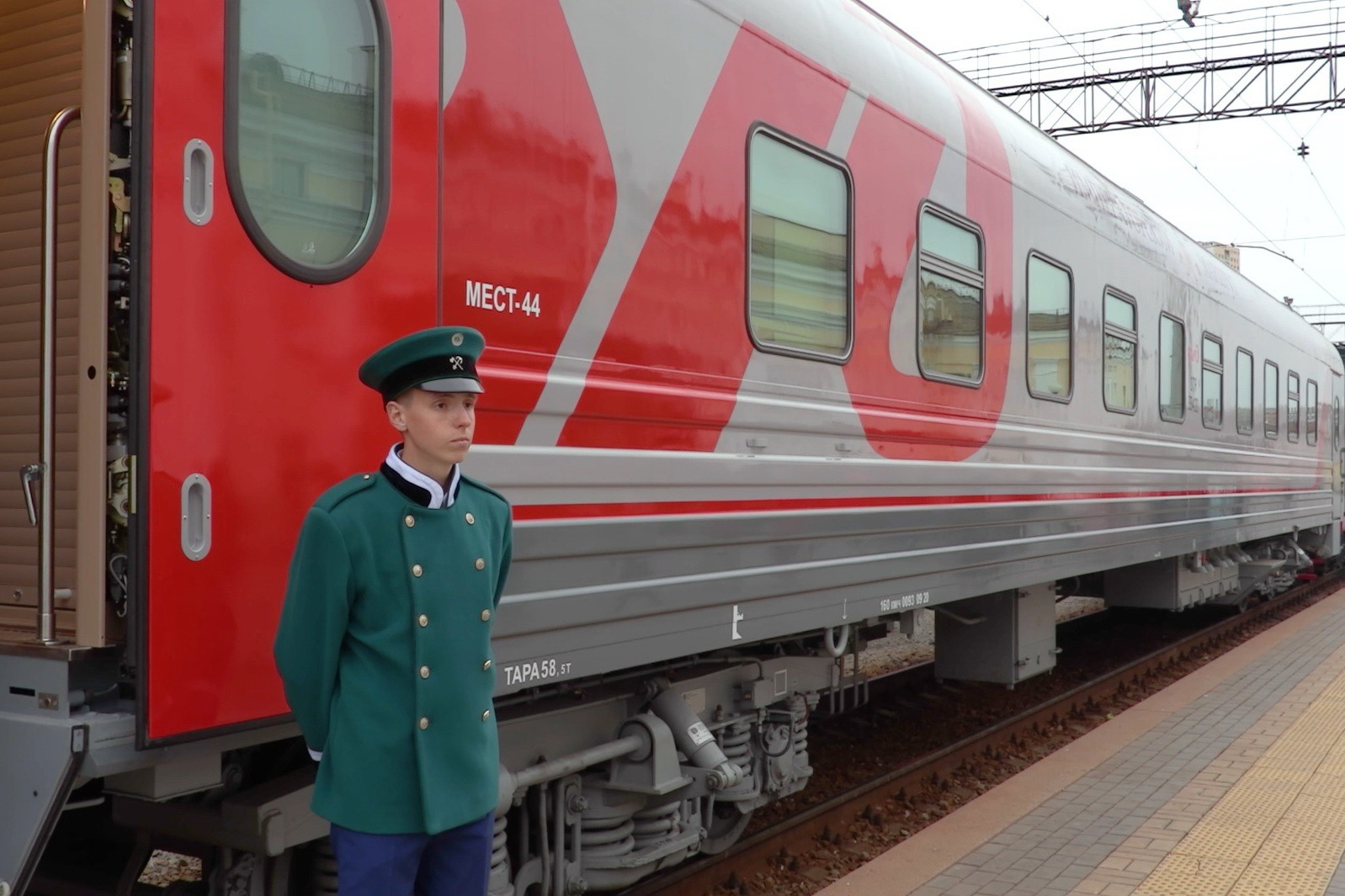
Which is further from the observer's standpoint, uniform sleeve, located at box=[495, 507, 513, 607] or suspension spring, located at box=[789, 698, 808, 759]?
suspension spring, located at box=[789, 698, 808, 759]

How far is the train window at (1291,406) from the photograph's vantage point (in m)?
13.9

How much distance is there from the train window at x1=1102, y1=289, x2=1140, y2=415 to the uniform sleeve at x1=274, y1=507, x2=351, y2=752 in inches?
252

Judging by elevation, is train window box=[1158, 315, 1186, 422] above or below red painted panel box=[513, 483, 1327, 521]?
above

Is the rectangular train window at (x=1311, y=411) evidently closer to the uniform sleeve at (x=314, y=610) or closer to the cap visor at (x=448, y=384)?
the cap visor at (x=448, y=384)

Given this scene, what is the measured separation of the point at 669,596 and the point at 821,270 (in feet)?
5.04

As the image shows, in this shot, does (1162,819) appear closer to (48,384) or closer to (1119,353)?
(1119,353)

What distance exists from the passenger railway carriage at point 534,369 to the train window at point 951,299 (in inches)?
1.1

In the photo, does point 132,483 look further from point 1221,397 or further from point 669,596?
point 1221,397

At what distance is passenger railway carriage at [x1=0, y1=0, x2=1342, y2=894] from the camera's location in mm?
2596

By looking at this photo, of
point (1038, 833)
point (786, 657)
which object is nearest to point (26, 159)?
point (786, 657)

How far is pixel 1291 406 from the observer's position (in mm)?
14211

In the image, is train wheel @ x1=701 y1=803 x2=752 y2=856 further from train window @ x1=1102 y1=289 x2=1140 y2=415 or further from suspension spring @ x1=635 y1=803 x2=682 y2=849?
train window @ x1=1102 y1=289 x2=1140 y2=415

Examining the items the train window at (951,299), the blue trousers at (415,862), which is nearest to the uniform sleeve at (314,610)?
the blue trousers at (415,862)

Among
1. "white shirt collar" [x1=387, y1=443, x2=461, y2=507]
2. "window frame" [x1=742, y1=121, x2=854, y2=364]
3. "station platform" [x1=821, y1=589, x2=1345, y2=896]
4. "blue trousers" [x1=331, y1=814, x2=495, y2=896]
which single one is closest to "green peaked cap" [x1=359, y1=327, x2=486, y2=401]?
"white shirt collar" [x1=387, y1=443, x2=461, y2=507]
